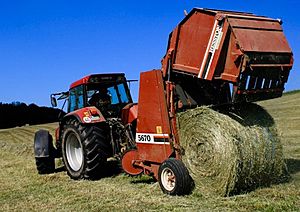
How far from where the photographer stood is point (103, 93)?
991cm

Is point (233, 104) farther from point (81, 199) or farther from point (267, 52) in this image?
point (81, 199)

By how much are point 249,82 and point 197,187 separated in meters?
1.68

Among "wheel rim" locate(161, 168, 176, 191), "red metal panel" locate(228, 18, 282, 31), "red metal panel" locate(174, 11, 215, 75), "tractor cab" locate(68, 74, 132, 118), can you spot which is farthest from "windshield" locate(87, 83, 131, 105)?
"red metal panel" locate(228, 18, 282, 31)

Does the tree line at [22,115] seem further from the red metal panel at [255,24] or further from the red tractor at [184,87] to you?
the red metal panel at [255,24]

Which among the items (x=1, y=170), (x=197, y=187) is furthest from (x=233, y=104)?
(x=1, y=170)

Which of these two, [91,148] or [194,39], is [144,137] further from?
[194,39]

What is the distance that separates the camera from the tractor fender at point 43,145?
10.5 m

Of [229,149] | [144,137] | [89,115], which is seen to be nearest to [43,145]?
[89,115]

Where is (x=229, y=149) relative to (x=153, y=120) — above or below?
below

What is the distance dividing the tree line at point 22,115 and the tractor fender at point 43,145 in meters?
39.8

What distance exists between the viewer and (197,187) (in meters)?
6.77

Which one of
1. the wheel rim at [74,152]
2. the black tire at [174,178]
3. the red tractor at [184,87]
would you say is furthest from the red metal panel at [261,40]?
the wheel rim at [74,152]

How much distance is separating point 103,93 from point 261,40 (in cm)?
414

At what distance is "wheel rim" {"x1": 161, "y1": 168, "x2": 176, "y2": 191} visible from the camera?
6936mm
